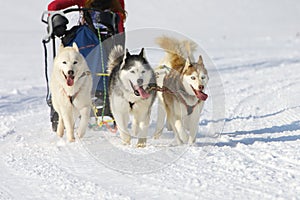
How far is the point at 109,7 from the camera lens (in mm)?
4461

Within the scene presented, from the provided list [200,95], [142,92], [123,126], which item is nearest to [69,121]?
[123,126]

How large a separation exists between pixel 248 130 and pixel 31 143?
83.0 inches

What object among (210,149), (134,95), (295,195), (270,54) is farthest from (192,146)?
(270,54)

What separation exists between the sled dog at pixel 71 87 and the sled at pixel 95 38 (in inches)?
5.1

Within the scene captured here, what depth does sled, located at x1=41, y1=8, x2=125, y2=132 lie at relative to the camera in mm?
4066

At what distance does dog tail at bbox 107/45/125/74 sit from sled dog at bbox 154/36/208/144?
34 centimetres

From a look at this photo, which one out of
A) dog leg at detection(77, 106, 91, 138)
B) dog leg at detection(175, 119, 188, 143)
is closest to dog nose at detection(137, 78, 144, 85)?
dog leg at detection(175, 119, 188, 143)

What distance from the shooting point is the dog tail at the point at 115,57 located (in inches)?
154

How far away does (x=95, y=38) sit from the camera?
13.9ft

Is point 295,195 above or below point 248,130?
above

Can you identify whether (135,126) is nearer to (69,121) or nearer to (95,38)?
(69,121)

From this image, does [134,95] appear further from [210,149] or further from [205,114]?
[205,114]

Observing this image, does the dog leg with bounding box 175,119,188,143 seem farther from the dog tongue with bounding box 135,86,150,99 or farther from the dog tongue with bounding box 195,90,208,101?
the dog tongue with bounding box 135,86,150,99

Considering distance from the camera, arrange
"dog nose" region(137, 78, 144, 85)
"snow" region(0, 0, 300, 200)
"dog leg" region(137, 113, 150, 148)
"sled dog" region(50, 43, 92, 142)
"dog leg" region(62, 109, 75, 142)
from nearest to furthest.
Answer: "snow" region(0, 0, 300, 200) < "dog nose" region(137, 78, 144, 85) < "sled dog" region(50, 43, 92, 142) < "dog leg" region(137, 113, 150, 148) < "dog leg" region(62, 109, 75, 142)
